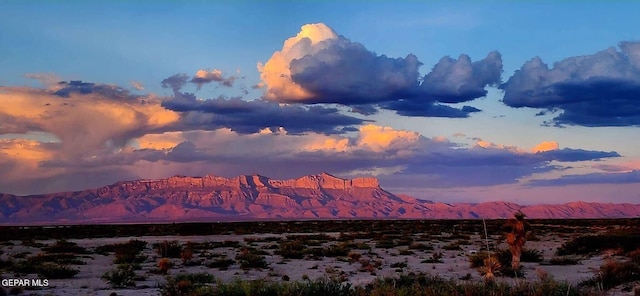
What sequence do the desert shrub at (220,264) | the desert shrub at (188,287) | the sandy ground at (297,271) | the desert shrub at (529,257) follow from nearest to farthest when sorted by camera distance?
the desert shrub at (188,287)
the sandy ground at (297,271)
the desert shrub at (220,264)
the desert shrub at (529,257)

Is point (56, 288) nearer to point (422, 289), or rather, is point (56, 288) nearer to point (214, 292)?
point (214, 292)

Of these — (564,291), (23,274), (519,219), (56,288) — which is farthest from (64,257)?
(564,291)

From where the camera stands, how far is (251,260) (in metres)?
26.0

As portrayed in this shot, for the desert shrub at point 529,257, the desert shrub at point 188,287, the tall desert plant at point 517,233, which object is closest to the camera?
the desert shrub at point 188,287

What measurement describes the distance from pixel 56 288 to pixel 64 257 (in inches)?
501

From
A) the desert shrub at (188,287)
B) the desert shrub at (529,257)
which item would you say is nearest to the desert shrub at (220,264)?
the desert shrub at (188,287)

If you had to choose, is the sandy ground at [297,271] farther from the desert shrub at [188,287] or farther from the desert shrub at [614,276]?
the desert shrub at [614,276]

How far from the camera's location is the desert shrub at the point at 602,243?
2889 cm

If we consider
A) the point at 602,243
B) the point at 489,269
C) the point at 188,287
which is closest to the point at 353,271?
Result: the point at 188,287

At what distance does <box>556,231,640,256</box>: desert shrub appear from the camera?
28.9 meters

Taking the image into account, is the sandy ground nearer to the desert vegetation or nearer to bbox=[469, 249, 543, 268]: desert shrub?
the desert vegetation

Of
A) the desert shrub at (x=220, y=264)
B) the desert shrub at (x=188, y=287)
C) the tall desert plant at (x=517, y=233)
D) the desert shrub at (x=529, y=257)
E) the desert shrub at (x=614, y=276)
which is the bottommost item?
the desert shrub at (x=529, y=257)

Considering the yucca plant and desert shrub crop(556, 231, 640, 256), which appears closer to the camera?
the yucca plant

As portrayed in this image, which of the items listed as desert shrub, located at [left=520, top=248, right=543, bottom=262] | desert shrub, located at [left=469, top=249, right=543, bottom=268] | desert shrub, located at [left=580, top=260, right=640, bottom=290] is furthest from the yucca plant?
desert shrub, located at [left=520, top=248, right=543, bottom=262]
